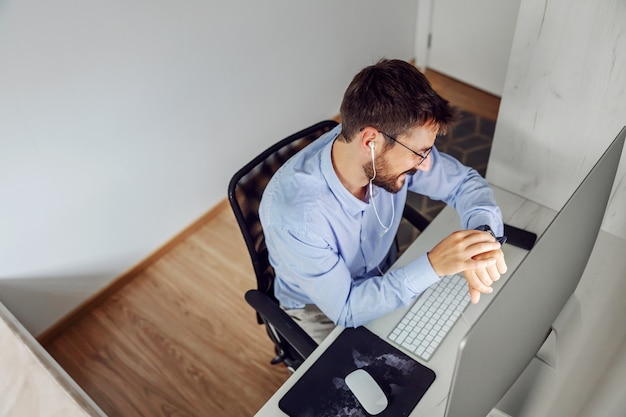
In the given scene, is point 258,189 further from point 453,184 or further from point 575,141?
point 575,141

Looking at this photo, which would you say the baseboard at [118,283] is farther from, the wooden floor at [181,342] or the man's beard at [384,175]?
the man's beard at [384,175]

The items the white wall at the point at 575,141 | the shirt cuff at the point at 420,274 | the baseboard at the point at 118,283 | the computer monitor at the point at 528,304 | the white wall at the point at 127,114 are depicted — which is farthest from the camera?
the baseboard at the point at 118,283

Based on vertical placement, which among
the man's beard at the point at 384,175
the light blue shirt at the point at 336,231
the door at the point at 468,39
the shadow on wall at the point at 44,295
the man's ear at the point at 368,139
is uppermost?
the man's ear at the point at 368,139

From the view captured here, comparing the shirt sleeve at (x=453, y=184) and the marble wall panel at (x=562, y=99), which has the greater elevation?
the marble wall panel at (x=562, y=99)

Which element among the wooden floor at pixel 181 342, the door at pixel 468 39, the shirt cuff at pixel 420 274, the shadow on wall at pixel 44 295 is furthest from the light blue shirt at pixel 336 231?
the door at pixel 468 39

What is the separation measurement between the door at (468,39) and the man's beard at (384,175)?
2025 millimetres

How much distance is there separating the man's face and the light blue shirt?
94mm

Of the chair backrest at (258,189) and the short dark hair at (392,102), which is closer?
the short dark hair at (392,102)

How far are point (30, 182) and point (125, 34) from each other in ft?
2.13

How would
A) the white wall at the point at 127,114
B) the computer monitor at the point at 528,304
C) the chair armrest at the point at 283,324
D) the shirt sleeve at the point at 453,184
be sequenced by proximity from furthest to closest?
the white wall at the point at 127,114 < the shirt sleeve at the point at 453,184 < the chair armrest at the point at 283,324 < the computer monitor at the point at 528,304

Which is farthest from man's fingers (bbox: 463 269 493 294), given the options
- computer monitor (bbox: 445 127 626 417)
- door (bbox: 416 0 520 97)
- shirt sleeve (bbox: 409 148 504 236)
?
door (bbox: 416 0 520 97)

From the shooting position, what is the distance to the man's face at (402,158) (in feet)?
4.43

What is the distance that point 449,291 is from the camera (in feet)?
4.84

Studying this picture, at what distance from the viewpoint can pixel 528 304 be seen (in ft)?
3.37
